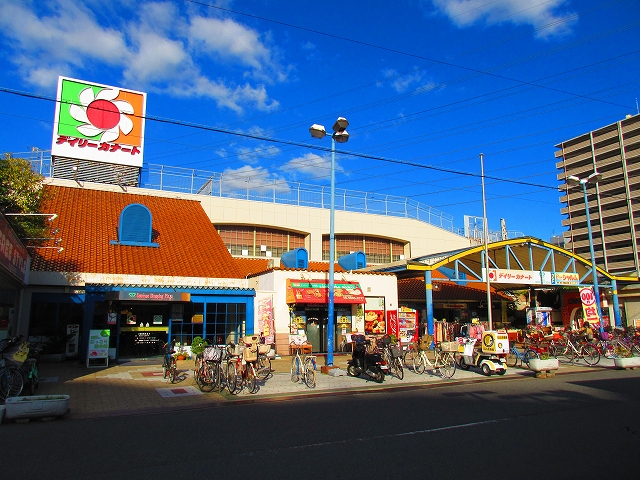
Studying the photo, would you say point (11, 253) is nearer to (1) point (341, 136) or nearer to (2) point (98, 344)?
(2) point (98, 344)

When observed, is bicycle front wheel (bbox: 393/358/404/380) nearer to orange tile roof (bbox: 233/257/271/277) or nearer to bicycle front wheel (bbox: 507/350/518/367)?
bicycle front wheel (bbox: 507/350/518/367)

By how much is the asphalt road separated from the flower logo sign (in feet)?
74.0

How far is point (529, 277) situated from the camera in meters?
26.2

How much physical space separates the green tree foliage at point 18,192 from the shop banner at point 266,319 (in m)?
9.54

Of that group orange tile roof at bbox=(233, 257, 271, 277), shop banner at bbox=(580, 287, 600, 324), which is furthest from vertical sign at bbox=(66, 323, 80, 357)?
shop banner at bbox=(580, 287, 600, 324)

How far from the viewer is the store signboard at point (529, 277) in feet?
81.1

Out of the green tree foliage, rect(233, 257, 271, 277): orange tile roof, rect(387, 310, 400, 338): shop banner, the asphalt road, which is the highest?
the green tree foliage

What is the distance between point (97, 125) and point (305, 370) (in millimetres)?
22508

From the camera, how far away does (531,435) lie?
7.73 metres

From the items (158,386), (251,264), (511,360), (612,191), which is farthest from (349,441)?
(612,191)

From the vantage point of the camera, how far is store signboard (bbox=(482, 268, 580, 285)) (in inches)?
973

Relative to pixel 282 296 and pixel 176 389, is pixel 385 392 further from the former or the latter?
pixel 282 296

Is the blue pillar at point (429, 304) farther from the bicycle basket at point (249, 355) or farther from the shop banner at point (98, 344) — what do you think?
the shop banner at point (98, 344)

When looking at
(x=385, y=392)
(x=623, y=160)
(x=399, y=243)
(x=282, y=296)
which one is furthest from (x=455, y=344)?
(x=623, y=160)
